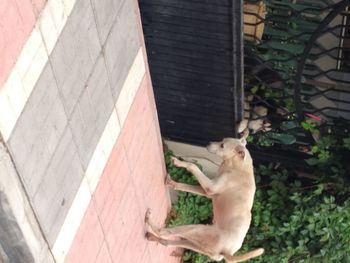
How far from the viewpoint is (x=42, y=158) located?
366 cm

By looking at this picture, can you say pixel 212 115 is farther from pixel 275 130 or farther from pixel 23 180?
pixel 23 180

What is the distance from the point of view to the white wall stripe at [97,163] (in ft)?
13.4

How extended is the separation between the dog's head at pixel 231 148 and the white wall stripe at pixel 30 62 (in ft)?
7.12

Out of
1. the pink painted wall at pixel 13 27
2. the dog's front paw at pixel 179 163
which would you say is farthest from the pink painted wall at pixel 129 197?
the pink painted wall at pixel 13 27

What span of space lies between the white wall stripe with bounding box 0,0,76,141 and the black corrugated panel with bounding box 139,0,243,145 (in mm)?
1720

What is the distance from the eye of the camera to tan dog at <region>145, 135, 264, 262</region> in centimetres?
543

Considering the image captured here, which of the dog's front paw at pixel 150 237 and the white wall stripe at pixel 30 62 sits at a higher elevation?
the white wall stripe at pixel 30 62

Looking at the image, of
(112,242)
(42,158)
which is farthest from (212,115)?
(42,158)

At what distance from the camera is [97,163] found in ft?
14.2

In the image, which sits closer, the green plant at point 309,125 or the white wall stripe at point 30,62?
the white wall stripe at point 30,62

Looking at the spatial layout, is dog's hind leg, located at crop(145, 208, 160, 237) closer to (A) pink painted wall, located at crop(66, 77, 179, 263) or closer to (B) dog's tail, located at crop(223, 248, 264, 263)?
(A) pink painted wall, located at crop(66, 77, 179, 263)

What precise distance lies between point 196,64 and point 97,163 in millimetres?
1612

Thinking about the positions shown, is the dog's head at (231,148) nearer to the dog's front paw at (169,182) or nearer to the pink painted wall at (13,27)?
the dog's front paw at (169,182)

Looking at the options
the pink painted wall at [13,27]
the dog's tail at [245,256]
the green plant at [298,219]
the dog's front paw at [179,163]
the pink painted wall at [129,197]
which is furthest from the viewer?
the green plant at [298,219]
